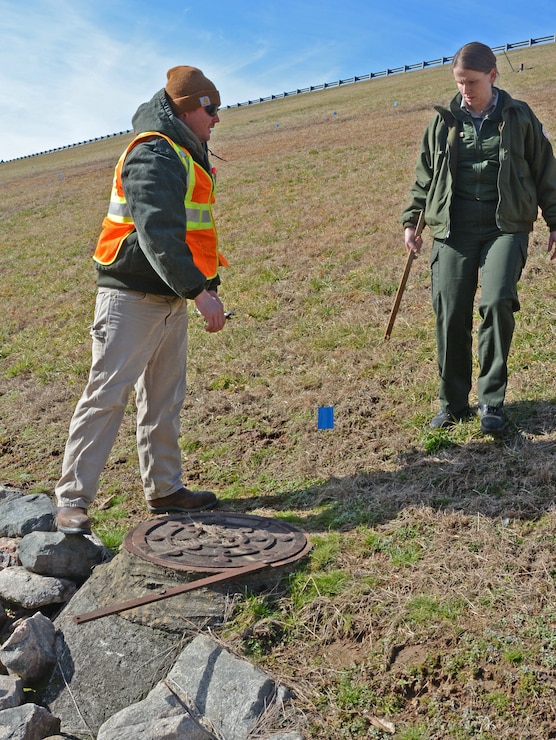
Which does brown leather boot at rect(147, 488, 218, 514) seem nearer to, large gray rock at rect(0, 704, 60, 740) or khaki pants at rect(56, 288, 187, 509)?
khaki pants at rect(56, 288, 187, 509)

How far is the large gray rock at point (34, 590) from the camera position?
4.28 meters

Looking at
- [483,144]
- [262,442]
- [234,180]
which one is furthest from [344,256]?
[234,180]

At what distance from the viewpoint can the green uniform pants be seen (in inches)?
183

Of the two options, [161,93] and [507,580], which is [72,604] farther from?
[161,93]

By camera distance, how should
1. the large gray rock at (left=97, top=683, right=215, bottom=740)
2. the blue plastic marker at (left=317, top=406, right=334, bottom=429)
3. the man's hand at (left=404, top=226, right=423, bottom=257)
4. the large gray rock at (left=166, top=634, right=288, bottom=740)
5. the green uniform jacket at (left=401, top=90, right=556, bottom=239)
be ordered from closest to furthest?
the large gray rock at (left=97, top=683, right=215, bottom=740) → the large gray rock at (left=166, top=634, right=288, bottom=740) → the green uniform jacket at (left=401, top=90, right=556, bottom=239) → the man's hand at (left=404, top=226, right=423, bottom=257) → the blue plastic marker at (left=317, top=406, right=334, bottom=429)

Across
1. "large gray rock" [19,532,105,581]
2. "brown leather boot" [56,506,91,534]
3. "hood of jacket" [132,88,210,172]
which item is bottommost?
"large gray rock" [19,532,105,581]

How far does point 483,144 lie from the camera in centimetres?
466

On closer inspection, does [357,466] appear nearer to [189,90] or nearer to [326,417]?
[326,417]

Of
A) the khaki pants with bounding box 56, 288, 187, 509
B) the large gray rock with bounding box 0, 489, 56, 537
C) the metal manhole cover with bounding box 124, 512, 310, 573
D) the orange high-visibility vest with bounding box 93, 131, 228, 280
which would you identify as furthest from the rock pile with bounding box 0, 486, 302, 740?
the orange high-visibility vest with bounding box 93, 131, 228, 280

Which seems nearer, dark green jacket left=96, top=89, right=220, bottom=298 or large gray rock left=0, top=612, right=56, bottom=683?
large gray rock left=0, top=612, right=56, bottom=683

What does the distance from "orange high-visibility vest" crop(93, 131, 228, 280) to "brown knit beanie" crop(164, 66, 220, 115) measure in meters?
0.24

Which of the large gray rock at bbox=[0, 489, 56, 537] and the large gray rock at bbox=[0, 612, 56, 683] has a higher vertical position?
the large gray rock at bbox=[0, 489, 56, 537]

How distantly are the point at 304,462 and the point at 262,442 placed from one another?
0.57m

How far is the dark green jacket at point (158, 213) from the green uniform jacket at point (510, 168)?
5.02ft
